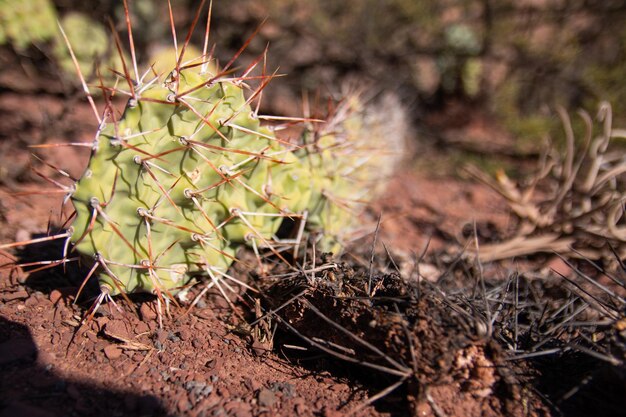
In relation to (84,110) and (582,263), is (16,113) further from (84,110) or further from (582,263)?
(582,263)

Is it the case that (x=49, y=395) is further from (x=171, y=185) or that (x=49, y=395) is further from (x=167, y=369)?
(x=171, y=185)

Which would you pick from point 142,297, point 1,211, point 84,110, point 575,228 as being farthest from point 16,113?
point 575,228

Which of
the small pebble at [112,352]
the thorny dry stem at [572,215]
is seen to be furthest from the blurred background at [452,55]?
the small pebble at [112,352]

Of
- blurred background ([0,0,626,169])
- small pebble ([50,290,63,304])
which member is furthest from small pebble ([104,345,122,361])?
blurred background ([0,0,626,169])

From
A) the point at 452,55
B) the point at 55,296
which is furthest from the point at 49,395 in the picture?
the point at 452,55

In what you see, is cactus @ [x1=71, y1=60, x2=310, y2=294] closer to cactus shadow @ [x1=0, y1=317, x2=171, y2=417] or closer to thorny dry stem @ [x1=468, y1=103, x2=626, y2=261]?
cactus shadow @ [x1=0, y1=317, x2=171, y2=417]
